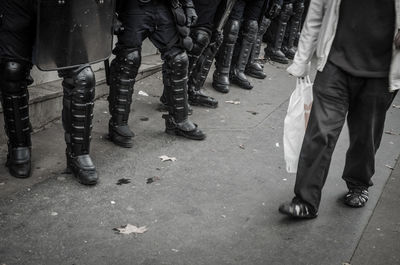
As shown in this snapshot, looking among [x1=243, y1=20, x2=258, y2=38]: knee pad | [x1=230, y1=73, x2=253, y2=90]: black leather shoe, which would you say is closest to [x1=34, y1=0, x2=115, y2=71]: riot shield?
[x1=243, y1=20, x2=258, y2=38]: knee pad

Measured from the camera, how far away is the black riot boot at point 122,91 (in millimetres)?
4754

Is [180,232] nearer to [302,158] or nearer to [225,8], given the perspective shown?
[302,158]

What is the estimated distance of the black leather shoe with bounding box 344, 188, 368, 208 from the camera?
14.3 ft

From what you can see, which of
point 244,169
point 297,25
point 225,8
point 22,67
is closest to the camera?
point 22,67

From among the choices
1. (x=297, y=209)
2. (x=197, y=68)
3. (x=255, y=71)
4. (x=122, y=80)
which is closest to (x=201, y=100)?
(x=197, y=68)

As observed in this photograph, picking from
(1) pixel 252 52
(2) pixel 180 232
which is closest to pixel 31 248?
(2) pixel 180 232

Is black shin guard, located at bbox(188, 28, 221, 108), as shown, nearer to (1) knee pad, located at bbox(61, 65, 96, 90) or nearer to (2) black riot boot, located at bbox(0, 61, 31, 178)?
(1) knee pad, located at bbox(61, 65, 96, 90)

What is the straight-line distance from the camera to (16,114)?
4043 millimetres

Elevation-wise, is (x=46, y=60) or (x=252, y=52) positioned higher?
(x=46, y=60)

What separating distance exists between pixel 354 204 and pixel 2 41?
9.14 feet

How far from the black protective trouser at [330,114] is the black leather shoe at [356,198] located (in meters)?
0.46

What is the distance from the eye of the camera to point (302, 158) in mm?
3975

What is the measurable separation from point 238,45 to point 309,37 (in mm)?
3422

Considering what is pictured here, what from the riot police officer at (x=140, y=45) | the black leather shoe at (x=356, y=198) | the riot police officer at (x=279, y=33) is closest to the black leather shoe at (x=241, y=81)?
the riot police officer at (x=279, y=33)
